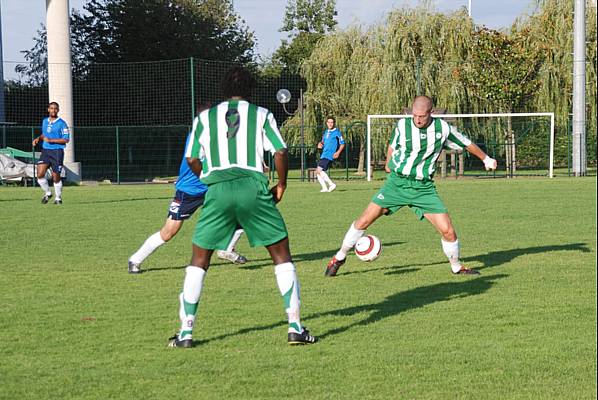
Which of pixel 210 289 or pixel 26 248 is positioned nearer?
pixel 210 289

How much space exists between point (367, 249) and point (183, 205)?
78.2 inches

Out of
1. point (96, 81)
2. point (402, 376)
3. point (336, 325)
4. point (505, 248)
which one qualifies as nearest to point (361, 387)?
point (402, 376)

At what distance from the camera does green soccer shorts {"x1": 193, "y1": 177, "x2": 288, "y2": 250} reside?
5863 millimetres

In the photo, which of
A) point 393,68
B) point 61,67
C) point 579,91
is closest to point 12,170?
point 61,67

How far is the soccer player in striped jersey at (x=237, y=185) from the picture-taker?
5.86 m

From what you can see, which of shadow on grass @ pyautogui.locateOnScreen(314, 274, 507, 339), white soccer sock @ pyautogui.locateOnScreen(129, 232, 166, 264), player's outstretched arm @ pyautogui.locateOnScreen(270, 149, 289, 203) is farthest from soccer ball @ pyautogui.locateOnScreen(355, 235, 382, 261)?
player's outstretched arm @ pyautogui.locateOnScreen(270, 149, 289, 203)

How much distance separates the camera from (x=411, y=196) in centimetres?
916

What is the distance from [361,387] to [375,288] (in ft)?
11.1

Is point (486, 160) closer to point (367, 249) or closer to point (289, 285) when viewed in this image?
point (367, 249)

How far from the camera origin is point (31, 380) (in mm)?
5242

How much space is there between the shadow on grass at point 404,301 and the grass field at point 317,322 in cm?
2

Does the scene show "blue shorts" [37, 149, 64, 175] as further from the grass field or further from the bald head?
the bald head

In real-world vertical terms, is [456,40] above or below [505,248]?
above

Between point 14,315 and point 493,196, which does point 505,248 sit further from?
point 493,196
